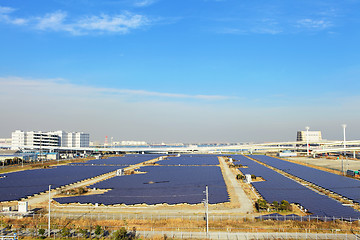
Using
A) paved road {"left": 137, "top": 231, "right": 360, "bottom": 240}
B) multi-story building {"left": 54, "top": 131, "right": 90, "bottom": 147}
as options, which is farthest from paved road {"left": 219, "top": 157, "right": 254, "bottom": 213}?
multi-story building {"left": 54, "top": 131, "right": 90, "bottom": 147}

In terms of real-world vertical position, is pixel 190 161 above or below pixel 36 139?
below

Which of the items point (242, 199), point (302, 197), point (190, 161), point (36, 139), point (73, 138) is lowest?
point (190, 161)

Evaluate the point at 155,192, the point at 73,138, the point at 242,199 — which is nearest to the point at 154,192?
the point at 155,192

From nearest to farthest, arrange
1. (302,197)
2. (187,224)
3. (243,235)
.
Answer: (243,235) → (187,224) → (302,197)

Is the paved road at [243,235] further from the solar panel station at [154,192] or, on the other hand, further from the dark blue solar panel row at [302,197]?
the solar panel station at [154,192]

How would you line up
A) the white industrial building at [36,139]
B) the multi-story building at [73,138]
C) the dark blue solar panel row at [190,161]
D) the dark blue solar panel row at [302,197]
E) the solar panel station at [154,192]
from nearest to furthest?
the dark blue solar panel row at [302,197]
the solar panel station at [154,192]
the dark blue solar panel row at [190,161]
the white industrial building at [36,139]
the multi-story building at [73,138]

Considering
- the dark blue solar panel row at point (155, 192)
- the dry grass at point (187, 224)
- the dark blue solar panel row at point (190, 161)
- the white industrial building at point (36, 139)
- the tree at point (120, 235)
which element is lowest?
the dark blue solar panel row at point (190, 161)

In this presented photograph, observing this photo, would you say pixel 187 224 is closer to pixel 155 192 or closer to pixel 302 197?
pixel 155 192

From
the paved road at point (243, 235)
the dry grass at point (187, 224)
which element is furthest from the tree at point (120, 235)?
the dry grass at point (187, 224)

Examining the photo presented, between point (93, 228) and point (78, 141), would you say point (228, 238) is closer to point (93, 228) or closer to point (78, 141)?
point (93, 228)

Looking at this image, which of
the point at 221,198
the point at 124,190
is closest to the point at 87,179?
the point at 124,190

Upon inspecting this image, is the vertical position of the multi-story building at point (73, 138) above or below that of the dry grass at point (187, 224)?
above
